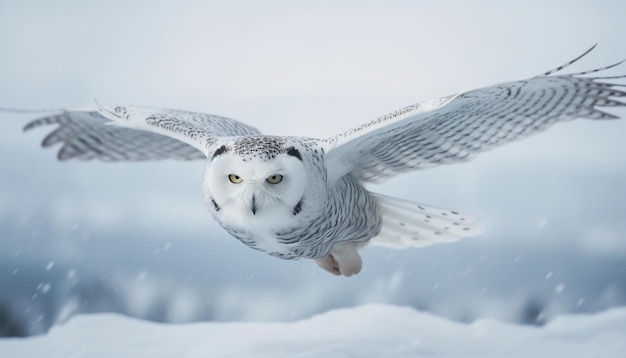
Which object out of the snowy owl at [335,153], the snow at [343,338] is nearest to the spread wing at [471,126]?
the snowy owl at [335,153]

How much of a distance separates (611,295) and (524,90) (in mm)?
1724

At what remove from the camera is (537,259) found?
3.35 meters

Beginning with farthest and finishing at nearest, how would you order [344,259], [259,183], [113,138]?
1. [113,138]
2. [344,259]
3. [259,183]

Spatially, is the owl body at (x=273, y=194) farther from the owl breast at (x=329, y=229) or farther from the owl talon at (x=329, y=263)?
the owl talon at (x=329, y=263)

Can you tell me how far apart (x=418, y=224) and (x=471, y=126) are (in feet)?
1.20

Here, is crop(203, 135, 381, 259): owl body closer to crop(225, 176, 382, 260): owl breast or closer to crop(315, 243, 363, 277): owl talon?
crop(225, 176, 382, 260): owl breast

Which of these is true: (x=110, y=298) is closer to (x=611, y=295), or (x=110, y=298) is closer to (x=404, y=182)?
(x=404, y=182)

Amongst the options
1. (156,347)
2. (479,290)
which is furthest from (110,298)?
(479,290)

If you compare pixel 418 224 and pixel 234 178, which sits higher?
pixel 234 178

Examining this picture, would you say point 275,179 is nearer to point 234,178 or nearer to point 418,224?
point 234,178

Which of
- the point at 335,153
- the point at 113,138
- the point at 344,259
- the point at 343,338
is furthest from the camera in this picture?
the point at 343,338

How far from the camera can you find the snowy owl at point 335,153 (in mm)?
1597

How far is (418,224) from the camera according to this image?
7.28 feet

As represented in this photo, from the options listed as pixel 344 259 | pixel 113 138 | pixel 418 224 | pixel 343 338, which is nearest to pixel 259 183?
pixel 344 259
